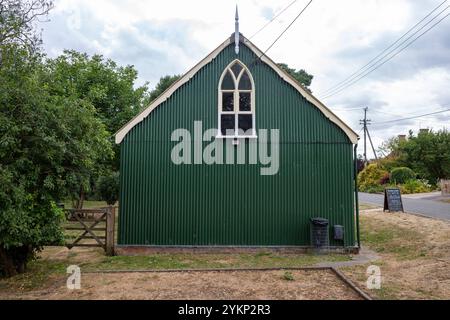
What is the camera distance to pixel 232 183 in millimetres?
12141

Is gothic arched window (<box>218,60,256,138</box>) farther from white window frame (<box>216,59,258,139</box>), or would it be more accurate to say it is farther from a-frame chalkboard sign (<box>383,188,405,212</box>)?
a-frame chalkboard sign (<box>383,188,405,212</box>)

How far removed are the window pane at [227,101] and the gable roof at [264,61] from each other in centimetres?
135

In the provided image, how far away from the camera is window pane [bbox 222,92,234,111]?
12508 mm

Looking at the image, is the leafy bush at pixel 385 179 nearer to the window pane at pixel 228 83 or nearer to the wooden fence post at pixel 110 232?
the window pane at pixel 228 83

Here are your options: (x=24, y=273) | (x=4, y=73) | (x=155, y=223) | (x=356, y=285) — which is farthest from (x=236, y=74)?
(x=24, y=273)

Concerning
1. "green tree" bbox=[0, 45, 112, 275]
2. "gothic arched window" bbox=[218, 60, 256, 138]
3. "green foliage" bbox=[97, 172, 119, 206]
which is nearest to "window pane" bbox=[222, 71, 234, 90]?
"gothic arched window" bbox=[218, 60, 256, 138]

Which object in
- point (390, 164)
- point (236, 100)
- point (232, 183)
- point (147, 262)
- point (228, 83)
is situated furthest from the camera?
point (390, 164)

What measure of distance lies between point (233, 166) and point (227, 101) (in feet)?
7.99

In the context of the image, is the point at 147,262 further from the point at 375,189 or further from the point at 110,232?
the point at 375,189

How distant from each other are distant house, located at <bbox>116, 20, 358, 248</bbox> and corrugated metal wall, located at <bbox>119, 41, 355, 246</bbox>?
0.12 feet

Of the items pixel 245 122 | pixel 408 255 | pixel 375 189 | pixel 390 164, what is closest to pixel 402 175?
pixel 375 189

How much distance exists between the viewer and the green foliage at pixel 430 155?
38.7m

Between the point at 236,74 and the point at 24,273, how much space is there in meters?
9.26
